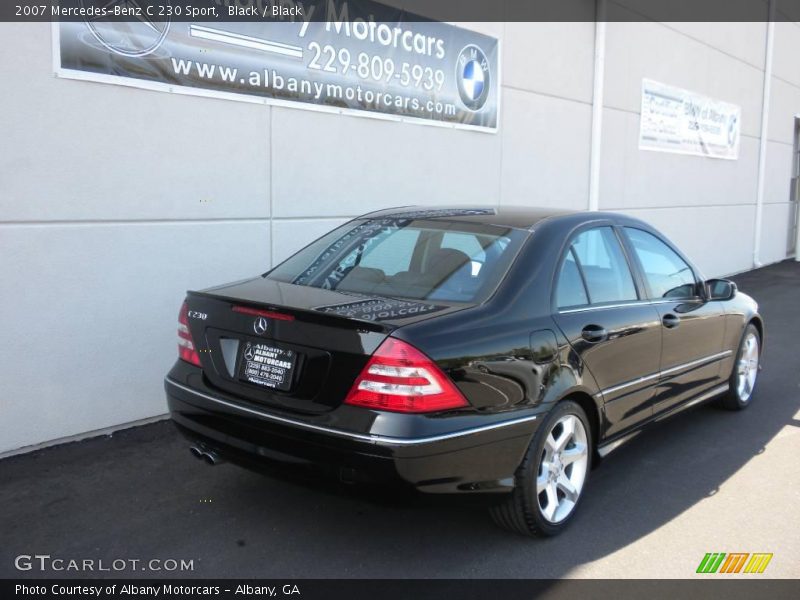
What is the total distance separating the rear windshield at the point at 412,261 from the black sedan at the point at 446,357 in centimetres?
1

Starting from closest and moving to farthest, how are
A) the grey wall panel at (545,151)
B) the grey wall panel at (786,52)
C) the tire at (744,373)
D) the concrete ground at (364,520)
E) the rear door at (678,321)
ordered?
the concrete ground at (364,520), the rear door at (678,321), the tire at (744,373), the grey wall panel at (545,151), the grey wall panel at (786,52)

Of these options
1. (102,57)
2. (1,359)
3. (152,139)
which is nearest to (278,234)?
(152,139)

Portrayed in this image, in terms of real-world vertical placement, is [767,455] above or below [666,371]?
below

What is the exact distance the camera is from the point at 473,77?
7840 mm

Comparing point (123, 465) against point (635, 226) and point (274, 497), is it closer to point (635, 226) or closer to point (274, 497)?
Result: point (274, 497)

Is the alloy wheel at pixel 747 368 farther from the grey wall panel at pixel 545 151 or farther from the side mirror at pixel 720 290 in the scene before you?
the grey wall panel at pixel 545 151

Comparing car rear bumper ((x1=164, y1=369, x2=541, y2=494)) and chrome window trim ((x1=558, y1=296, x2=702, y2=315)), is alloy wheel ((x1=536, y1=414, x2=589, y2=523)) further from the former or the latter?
chrome window trim ((x1=558, y1=296, x2=702, y2=315))

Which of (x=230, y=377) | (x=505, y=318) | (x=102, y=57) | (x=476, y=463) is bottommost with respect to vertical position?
(x=476, y=463)

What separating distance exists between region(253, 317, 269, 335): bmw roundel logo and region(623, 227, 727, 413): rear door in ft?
7.65

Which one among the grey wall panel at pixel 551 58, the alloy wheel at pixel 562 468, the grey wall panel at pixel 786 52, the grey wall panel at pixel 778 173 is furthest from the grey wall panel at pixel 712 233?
the alloy wheel at pixel 562 468

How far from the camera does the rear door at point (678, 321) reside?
452cm

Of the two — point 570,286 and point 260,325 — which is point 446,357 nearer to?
point 260,325

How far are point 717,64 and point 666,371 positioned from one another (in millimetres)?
10703

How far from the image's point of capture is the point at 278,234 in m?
6.09
